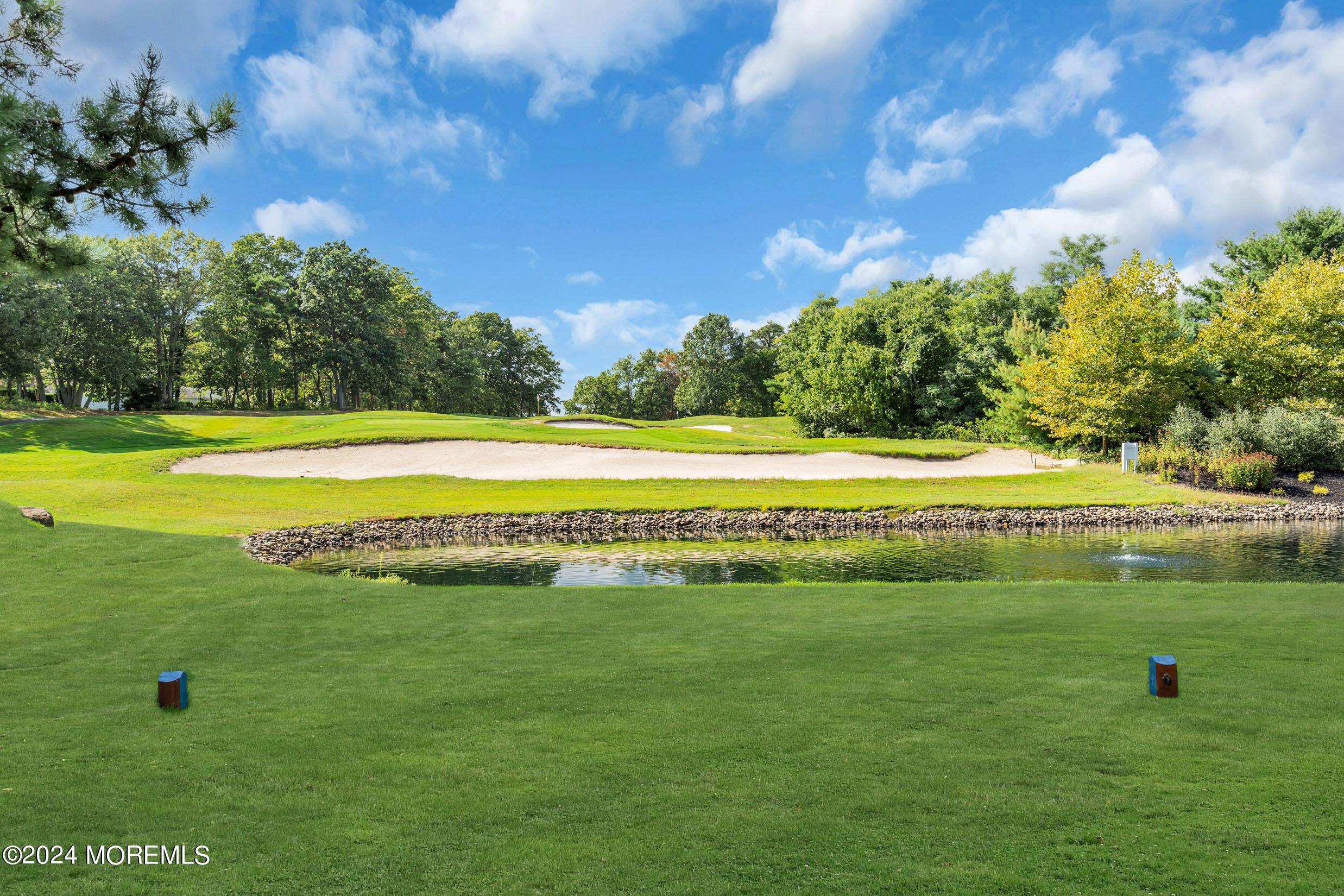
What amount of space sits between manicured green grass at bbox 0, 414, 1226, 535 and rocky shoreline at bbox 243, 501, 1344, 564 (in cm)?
46

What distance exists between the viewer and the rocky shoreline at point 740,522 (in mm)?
18266

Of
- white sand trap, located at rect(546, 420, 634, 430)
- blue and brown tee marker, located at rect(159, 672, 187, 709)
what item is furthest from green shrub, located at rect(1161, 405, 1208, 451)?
blue and brown tee marker, located at rect(159, 672, 187, 709)

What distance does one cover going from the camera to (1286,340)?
28.9 metres

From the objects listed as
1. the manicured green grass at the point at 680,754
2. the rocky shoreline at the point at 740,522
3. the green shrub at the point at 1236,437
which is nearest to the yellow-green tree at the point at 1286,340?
the green shrub at the point at 1236,437

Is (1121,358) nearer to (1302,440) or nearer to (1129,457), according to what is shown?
(1129,457)

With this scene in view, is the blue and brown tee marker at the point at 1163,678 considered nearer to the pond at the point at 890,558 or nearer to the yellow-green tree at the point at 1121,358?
the pond at the point at 890,558

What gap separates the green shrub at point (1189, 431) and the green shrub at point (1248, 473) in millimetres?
2319

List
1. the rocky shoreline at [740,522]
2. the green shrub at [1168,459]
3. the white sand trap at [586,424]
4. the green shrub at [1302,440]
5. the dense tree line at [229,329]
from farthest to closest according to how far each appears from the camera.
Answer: the dense tree line at [229,329]
the white sand trap at [586,424]
the green shrub at [1168,459]
the green shrub at [1302,440]
the rocky shoreline at [740,522]

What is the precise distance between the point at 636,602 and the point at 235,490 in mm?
17956

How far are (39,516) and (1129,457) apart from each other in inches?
1209

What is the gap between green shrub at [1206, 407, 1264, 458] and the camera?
977 inches

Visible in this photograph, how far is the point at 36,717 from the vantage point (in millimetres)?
5328

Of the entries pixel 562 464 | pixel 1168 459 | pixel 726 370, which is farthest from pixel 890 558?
pixel 726 370

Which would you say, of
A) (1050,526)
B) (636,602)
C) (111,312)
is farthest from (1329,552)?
(111,312)
